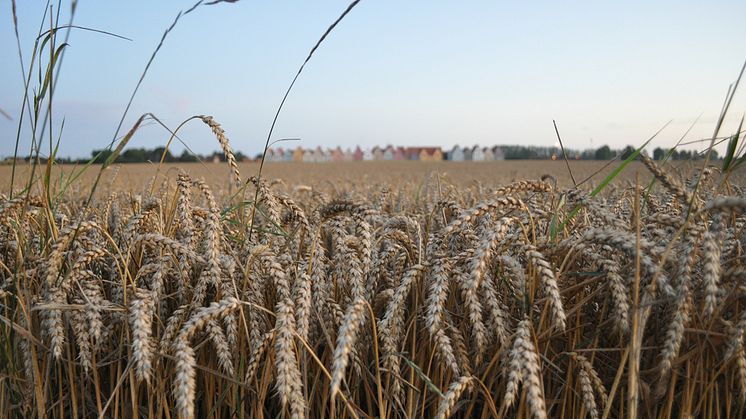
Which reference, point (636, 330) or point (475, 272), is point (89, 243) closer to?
point (475, 272)

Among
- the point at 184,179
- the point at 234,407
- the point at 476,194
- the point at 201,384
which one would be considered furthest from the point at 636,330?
the point at 476,194

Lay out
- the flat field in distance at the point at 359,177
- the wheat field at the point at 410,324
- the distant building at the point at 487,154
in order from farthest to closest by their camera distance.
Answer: the distant building at the point at 487,154, the flat field in distance at the point at 359,177, the wheat field at the point at 410,324

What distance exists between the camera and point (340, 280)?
1.68m

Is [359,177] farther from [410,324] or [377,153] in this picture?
[377,153]

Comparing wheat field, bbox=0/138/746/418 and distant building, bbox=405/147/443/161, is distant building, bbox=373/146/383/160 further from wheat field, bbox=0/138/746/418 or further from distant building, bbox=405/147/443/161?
wheat field, bbox=0/138/746/418

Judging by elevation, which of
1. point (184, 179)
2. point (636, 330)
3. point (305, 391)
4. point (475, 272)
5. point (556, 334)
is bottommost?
point (305, 391)

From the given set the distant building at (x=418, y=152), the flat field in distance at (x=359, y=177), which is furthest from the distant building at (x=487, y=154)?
the flat field in distance at (x=359, y=177)

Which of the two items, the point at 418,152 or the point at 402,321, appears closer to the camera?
the point at 402,321

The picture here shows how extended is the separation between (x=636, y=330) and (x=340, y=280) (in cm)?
83

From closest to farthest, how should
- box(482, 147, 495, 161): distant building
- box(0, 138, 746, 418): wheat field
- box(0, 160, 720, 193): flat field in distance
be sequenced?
box(0, 138, 746, 418): wheat field
box(0, 160, 720, 193): flat field in distance
box(482, 147, 495, 161): distant building

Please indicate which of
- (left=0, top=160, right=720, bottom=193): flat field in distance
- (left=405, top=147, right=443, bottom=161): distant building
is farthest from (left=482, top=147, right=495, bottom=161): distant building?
(left=0, top=160, right=720, bottom=193): flat field in distance

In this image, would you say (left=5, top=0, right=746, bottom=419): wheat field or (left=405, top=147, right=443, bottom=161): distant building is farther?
(left=405, top=147, right=443, bottom=161): distant building

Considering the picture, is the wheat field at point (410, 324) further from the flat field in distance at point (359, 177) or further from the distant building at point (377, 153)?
the distant building at point (377, 153)

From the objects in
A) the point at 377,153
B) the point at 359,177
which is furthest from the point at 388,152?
the point at 359,177
